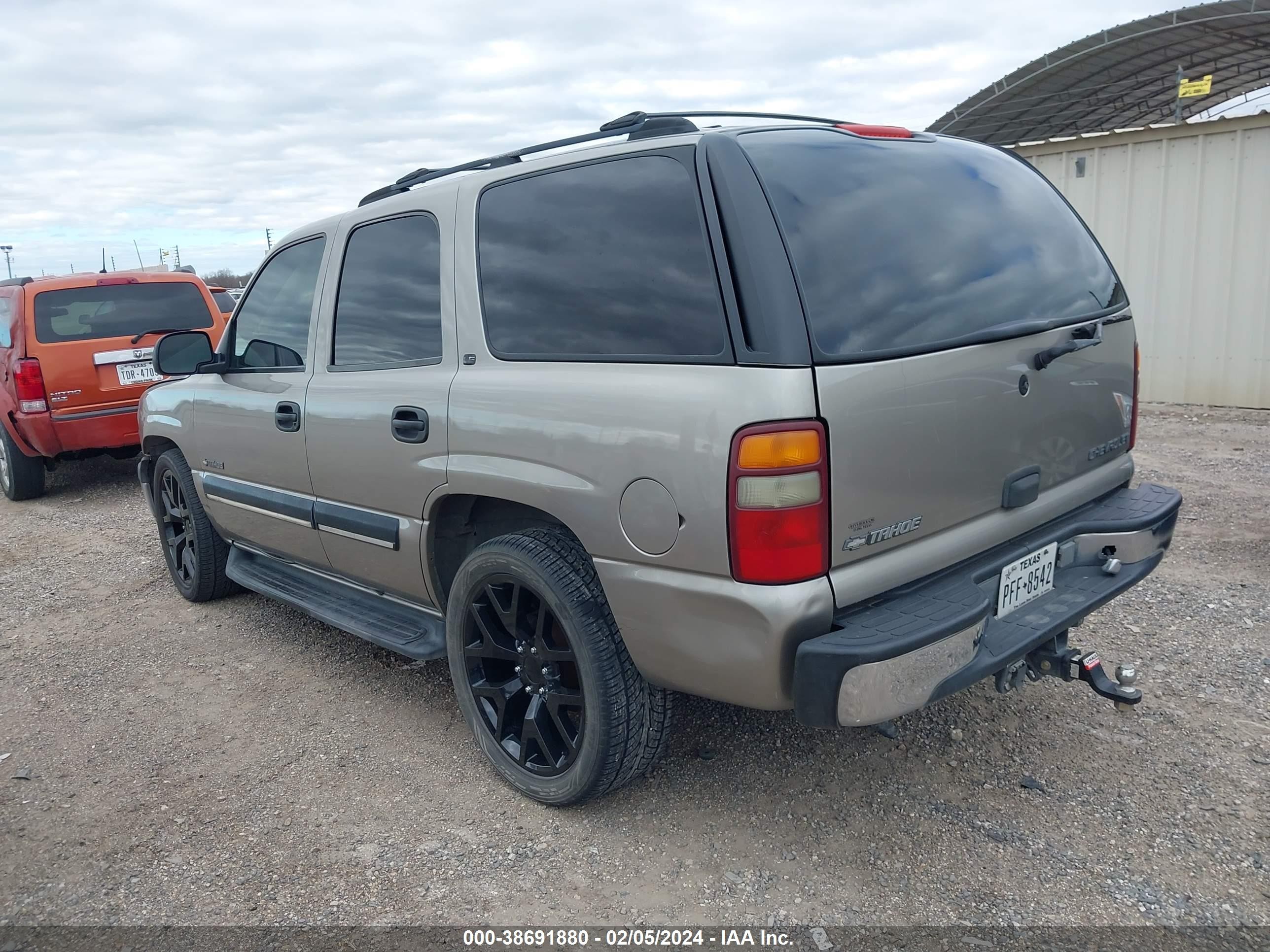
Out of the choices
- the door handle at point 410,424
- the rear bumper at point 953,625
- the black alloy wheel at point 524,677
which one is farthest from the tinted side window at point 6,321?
the rear bumper at point 953,625

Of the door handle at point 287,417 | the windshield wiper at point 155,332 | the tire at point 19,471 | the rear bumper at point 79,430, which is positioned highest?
the windshield wiper at point 155,332

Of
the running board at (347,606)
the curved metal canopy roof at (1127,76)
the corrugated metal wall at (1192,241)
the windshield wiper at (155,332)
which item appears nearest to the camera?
the running board at (347,606)

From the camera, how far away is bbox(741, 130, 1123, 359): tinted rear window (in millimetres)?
2273

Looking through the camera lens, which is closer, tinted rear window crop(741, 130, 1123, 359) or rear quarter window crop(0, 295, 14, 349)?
tinted rear window crop(741, 130, 1123, 359)

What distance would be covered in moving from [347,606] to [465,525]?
87 cm

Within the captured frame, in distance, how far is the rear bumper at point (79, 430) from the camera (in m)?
7.25

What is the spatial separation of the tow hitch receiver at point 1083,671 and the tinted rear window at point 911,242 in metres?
0.99

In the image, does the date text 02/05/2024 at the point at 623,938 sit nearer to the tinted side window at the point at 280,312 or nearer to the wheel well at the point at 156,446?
the tinted side window at the point at 280,312

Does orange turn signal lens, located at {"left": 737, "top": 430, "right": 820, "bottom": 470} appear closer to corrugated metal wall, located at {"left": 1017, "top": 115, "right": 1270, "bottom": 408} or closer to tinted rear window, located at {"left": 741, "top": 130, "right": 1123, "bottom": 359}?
tinted rear window, located at {"left": 741, "top": 130, "right": 1123, "bottom": 359}

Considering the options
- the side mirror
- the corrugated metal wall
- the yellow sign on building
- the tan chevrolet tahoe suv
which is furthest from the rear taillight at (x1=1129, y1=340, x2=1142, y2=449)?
the yellow sign on building

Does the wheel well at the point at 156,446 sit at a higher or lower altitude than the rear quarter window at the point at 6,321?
lower

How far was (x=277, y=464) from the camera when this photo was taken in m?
3.79

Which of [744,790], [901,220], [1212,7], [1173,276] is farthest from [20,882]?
[1212,7]

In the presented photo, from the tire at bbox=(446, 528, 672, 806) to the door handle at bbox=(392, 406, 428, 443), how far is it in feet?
1.39
